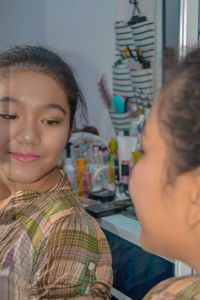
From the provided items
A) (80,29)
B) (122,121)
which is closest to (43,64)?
(122,121)

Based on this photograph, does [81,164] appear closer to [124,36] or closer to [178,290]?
[124,36]

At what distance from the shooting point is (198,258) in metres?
0.46

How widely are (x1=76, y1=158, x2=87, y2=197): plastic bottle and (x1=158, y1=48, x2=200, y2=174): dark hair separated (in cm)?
111

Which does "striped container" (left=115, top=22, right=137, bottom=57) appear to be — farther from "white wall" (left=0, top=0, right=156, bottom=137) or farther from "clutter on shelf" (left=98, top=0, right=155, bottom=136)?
"white wall" (left=0, top=0, right=156, bottom=137)

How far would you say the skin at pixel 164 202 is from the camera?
17.1 inches

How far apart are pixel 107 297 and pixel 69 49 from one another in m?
2.05

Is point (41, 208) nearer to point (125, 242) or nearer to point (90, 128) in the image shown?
point (125, 242)

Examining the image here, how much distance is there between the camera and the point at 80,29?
229 cm

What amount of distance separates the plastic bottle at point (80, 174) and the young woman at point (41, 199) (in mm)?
722

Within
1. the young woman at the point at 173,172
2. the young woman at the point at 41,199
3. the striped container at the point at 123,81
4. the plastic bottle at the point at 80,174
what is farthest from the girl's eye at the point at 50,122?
the striped container at the point at 123,81

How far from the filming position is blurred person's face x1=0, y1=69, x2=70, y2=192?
2.29ft

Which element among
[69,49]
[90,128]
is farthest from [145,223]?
[69,49]

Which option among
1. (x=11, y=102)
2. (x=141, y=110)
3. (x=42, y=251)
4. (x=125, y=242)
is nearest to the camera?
(x=42, y=251)

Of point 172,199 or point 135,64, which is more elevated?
point 135,64
